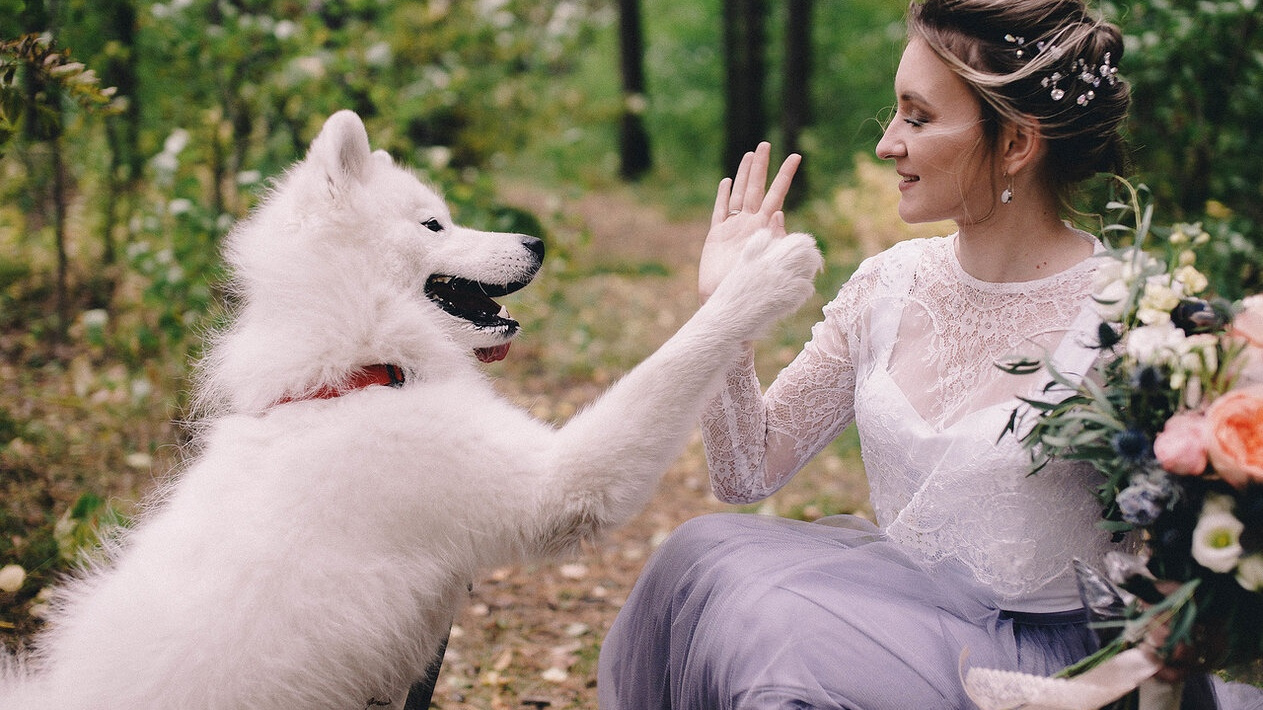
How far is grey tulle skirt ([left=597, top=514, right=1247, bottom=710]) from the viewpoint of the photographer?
173 cm

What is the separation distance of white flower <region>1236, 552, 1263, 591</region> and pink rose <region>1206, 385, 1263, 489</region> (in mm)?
114

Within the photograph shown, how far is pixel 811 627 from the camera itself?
1.80 meters

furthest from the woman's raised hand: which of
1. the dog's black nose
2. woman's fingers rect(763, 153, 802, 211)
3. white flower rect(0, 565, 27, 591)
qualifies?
white flower rect(0, 565, 27, 591)

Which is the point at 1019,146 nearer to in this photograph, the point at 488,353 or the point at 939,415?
the point at 939,415

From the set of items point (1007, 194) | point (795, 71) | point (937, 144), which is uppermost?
point (937, 144)

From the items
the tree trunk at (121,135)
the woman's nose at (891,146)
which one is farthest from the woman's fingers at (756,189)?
the tree trunk at (121,135)

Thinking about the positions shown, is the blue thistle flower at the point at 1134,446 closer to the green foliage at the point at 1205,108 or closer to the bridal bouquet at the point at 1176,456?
the bridal bouquet at the point at 1176,456

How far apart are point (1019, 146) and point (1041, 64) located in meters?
0.18

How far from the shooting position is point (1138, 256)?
1.69 m

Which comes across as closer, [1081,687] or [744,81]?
[1081,687]

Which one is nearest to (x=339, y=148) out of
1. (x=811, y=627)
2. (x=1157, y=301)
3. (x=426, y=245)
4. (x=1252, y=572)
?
(x=426, y=245)

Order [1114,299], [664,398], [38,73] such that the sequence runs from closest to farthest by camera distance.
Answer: [1114,299] → [664,398] → [38,73]

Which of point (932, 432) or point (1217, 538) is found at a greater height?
point (1217, 538)

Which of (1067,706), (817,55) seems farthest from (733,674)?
(817,55)
